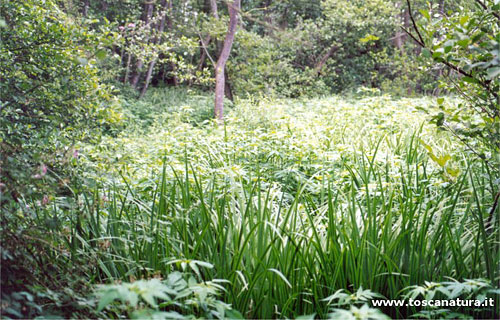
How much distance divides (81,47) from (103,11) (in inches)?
446

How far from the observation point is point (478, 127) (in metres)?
2.30

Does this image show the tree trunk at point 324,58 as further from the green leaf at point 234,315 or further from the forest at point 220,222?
the green leaf at point 234,315

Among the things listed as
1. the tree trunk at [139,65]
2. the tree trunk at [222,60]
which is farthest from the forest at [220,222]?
the tree trunk at [139,65]

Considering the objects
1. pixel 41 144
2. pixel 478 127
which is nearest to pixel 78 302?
pixel 41 144

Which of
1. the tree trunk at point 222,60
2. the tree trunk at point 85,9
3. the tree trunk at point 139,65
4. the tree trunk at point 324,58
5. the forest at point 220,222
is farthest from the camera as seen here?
the tree trunk at point 324,58

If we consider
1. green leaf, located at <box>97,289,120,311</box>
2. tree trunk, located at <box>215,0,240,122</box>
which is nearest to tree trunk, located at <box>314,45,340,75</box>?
tree trunk, located at <box>215,0,240,122</box>

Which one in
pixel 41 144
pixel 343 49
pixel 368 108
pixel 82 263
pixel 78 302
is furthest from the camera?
pixel 343 49

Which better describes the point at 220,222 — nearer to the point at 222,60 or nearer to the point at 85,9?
the point at 222,60

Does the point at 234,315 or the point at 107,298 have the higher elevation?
the point at 107,298

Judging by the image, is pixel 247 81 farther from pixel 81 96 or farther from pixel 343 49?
pixel 81 96

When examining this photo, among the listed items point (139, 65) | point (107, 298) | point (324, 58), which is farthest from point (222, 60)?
point (107, 298)

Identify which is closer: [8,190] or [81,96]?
[8,190]

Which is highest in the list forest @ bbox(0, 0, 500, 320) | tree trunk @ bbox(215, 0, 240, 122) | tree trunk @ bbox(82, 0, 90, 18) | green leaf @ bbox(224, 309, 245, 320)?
A: tree trunk @ bbox(82, 0, 90, 18)

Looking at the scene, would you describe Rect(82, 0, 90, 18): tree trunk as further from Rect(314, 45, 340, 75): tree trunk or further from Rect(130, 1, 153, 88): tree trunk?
Rect(314, 45, 340, 75): tree trunk
